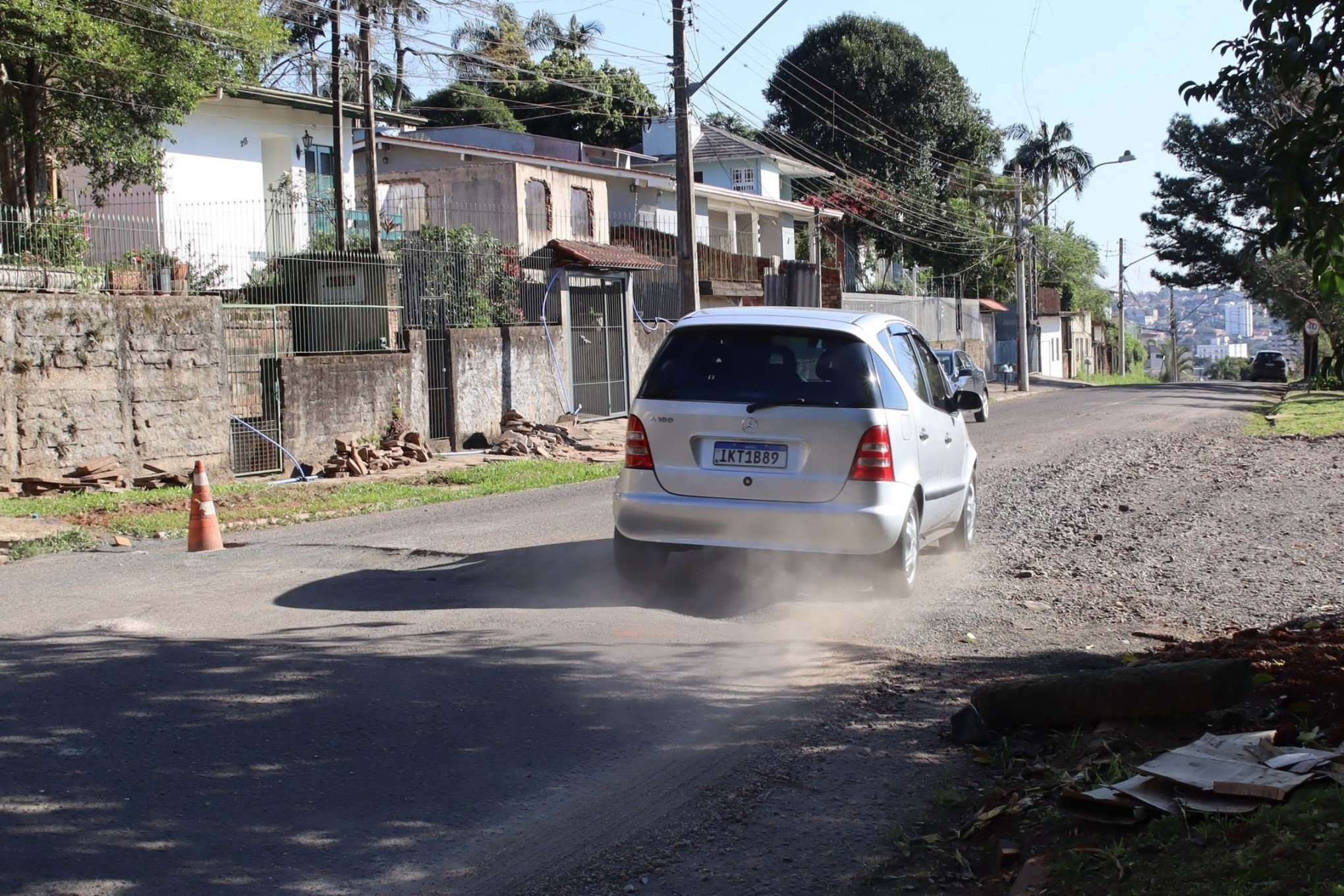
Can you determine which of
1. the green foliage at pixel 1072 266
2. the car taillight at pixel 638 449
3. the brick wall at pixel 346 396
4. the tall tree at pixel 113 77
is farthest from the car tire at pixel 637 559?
the green foliage at pixel 1072 266

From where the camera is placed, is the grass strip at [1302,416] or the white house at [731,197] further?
the white house at [731,197]

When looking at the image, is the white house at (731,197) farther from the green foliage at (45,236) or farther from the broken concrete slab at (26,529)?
the broken concrete slab at (26,529)

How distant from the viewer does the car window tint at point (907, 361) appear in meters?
8.27

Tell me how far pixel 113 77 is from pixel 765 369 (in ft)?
54.1

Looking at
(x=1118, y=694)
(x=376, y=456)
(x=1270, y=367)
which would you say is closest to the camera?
(x=1118, y=694)

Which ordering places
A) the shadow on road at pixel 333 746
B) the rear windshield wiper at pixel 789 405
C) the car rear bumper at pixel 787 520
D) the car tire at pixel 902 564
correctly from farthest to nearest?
the car tire at pixel 902 564 → the rear windshield wiper at pixel 789 405 → the car rear bumper at pixel 787 520 → the shadow on road at pixel 333 746

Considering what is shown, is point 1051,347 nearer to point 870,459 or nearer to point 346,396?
point 346,396

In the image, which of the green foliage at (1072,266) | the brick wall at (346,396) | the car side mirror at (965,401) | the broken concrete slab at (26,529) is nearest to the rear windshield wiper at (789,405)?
the car side mirror at (965,401)

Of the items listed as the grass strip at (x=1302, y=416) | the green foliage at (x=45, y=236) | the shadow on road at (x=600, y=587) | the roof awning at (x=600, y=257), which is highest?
the roof awning at (x=600, y=257)

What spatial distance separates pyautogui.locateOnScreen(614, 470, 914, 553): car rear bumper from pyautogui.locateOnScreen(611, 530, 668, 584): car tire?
256 mm

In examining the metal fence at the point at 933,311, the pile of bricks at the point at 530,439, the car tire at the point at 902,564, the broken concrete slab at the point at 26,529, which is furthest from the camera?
the metal fence at the point at 933,311

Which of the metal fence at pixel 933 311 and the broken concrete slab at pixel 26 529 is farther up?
the metal fence at pixel 933 311

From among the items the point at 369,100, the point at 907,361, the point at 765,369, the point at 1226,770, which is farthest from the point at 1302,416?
the point at 1226,770

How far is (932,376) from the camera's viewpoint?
928 centimetres
